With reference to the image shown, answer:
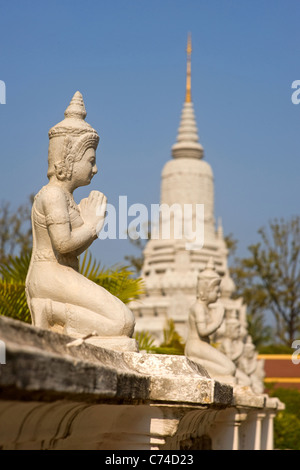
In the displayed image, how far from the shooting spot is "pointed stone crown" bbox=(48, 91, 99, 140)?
5559mm

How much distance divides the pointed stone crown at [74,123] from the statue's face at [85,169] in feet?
0.43

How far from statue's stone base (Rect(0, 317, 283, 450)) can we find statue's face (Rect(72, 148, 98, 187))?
134 cm

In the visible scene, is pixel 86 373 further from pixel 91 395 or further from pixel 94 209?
pixel 94 209

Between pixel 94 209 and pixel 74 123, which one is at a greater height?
pixel 74 123

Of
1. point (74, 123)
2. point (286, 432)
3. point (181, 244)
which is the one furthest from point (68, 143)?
point (181, 244)

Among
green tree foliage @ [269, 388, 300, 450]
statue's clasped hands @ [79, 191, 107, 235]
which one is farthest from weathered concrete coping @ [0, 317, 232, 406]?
green tree foliage @ [269, 388, 300, 450]

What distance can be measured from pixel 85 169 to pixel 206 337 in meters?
3.91

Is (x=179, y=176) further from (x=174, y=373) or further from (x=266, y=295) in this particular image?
(x=174, y=373)

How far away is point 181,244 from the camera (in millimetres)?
36312

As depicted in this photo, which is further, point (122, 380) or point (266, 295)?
point (266, 295)

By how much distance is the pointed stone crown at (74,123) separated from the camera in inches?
219
